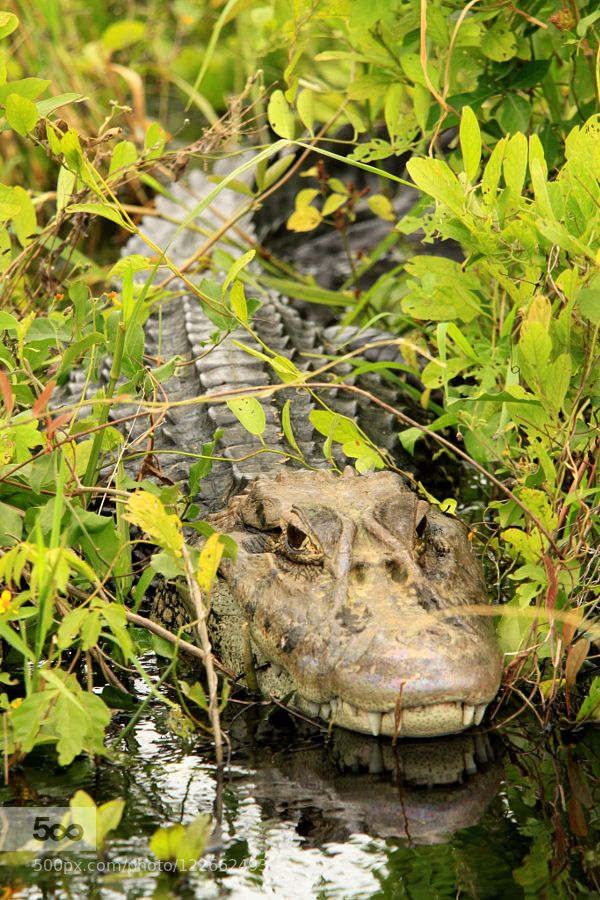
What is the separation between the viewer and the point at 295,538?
115 inches

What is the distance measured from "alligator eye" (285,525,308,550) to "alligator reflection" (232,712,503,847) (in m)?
0.48

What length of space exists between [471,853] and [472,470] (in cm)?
238

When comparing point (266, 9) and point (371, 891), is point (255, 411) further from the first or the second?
point (266, 9)

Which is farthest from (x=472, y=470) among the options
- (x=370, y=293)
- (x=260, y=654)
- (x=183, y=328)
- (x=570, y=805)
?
(x=570, y=805)

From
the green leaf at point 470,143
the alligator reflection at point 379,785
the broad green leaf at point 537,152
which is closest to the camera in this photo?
the alligator reflection at point 379,785

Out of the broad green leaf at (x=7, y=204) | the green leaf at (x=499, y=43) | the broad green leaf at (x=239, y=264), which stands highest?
the green leaf at (x=499, y=43)

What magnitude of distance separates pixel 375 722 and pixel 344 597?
1.03 ft

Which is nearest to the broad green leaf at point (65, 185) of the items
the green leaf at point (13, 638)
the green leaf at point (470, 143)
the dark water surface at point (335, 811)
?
the green leaf at point (470, 143)

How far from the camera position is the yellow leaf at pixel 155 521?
2422mm

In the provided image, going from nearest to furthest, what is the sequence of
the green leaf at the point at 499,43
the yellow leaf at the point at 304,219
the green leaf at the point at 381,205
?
1. the green leaf at the point at 499,43
2. the yellow leaf at the point at 304,219
3. the green leaf at the point at 381,205

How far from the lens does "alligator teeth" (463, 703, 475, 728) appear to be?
8.21ft

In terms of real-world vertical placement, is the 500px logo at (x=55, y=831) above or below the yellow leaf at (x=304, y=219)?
below

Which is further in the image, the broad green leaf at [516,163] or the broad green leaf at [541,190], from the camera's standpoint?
the broad green leaf at [516,163]

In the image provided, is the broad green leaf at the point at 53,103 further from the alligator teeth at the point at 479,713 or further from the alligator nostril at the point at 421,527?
the alligator teeth at the point at 479,713
